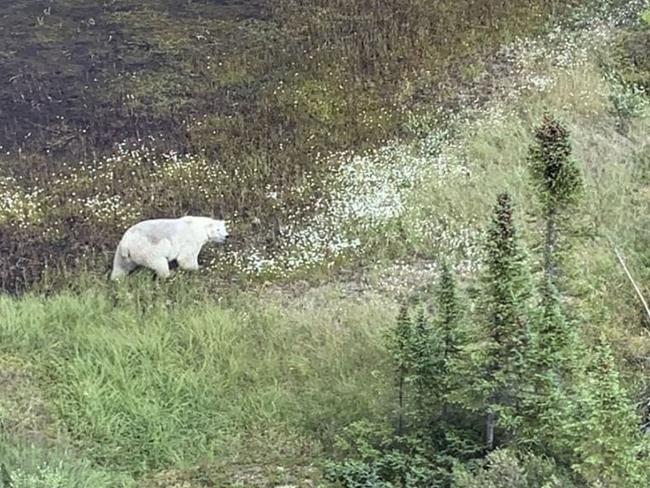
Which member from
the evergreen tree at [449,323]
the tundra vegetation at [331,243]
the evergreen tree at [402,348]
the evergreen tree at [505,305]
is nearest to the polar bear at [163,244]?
the tundra vegetation at [331,243]

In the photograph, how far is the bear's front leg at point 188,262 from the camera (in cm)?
980

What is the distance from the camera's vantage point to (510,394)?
6238mm

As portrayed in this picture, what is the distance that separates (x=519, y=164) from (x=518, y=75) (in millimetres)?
2511

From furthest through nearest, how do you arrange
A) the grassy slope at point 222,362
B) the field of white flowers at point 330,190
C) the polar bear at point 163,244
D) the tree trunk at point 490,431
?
the field of white flowers at point 330,190 < the polar bear at point 163,244 < the grassy slope at point 222,362 < the tree trunk at point 490,431

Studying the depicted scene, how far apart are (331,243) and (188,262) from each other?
1524 millimetres

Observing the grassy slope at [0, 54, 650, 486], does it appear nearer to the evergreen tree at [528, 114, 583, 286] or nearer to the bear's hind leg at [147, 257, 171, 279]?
the bear's hind leg at [147, 257, 171, 279]

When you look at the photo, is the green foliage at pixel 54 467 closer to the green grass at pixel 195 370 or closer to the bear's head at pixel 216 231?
the green grass at pixel 195 370

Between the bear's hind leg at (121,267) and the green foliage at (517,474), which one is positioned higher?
the bear's hind leg at (121,267)

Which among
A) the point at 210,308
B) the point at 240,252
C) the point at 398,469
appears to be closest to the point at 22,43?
the point at 240,252

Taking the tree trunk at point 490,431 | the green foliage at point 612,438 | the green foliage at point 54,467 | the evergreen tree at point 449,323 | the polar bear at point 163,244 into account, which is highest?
the polar bear at point 163,244

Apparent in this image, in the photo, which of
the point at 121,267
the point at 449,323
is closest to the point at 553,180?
the point at 449,323

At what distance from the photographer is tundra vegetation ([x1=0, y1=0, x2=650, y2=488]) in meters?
6.38

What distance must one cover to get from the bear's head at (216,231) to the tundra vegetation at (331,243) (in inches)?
11.3

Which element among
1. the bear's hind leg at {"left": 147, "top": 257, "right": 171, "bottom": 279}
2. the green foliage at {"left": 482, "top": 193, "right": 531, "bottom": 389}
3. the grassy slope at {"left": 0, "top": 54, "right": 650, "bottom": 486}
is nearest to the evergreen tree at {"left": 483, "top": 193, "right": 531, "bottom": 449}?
the green foliage at {"left": 482, "top": 193, "right": 531, "bottom": 389}
